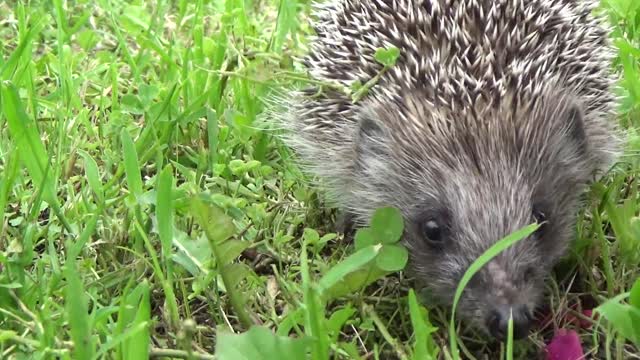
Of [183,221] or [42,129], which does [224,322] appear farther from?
[42,129]

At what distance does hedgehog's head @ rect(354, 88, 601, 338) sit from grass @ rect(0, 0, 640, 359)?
15cm

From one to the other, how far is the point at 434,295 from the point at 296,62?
1.68 meters

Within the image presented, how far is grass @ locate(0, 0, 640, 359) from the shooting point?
95.7 inches

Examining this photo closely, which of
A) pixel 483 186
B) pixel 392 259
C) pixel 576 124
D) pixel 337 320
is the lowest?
pixel 337 320

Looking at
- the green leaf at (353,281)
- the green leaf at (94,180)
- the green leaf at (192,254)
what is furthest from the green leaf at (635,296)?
the green leaf at (94,180)

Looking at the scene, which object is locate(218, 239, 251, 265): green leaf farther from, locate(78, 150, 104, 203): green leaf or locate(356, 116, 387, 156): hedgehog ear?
locate(356, 116, 387, 156): hedgehog ear

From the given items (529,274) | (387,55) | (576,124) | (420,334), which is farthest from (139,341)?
(576,124)

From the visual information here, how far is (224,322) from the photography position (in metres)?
2.72

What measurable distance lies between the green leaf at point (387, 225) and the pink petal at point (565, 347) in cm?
54

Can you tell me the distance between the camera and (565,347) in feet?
8.50

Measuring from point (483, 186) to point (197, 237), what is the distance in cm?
91

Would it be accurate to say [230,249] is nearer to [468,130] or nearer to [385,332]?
[385,332]

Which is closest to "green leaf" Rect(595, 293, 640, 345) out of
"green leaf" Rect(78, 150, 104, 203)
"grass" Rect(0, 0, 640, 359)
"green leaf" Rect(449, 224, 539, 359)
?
"grass" Rect(0, 0, 640, 359)

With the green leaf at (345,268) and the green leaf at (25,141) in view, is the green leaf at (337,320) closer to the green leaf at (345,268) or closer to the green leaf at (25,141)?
the green leaf at (345,268)
